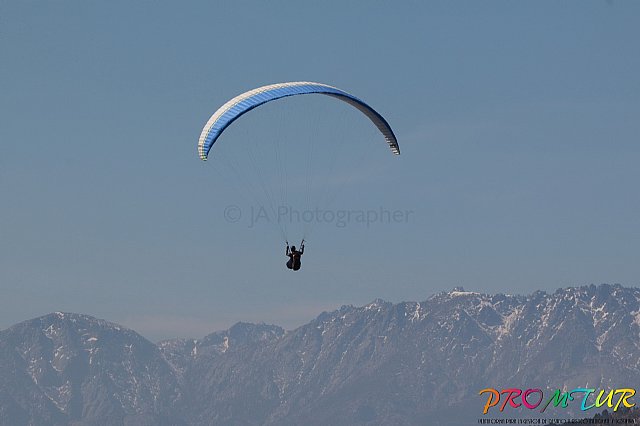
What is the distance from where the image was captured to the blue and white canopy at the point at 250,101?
2854 inches

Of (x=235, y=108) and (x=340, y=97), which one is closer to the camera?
(x=235, y=108)

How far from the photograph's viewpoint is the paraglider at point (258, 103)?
72.6 metres

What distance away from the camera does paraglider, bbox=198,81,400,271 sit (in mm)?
72562

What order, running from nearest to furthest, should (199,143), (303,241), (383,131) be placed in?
(199,143) → (303,241) → (383,131)

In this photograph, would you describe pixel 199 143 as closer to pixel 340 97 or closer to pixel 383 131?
pixel 340 97

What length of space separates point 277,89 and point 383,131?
13.3 metres

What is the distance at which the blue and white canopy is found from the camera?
238ft

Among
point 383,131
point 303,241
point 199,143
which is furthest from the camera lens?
point 383,131

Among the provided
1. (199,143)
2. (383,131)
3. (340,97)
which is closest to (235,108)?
(199,143)

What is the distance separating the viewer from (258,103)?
74.0m

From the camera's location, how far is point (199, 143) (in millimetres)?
72875

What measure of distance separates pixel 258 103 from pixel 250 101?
1226 mm

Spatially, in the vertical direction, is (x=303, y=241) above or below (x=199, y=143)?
below

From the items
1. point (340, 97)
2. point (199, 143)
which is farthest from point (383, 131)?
point (199, 143)
